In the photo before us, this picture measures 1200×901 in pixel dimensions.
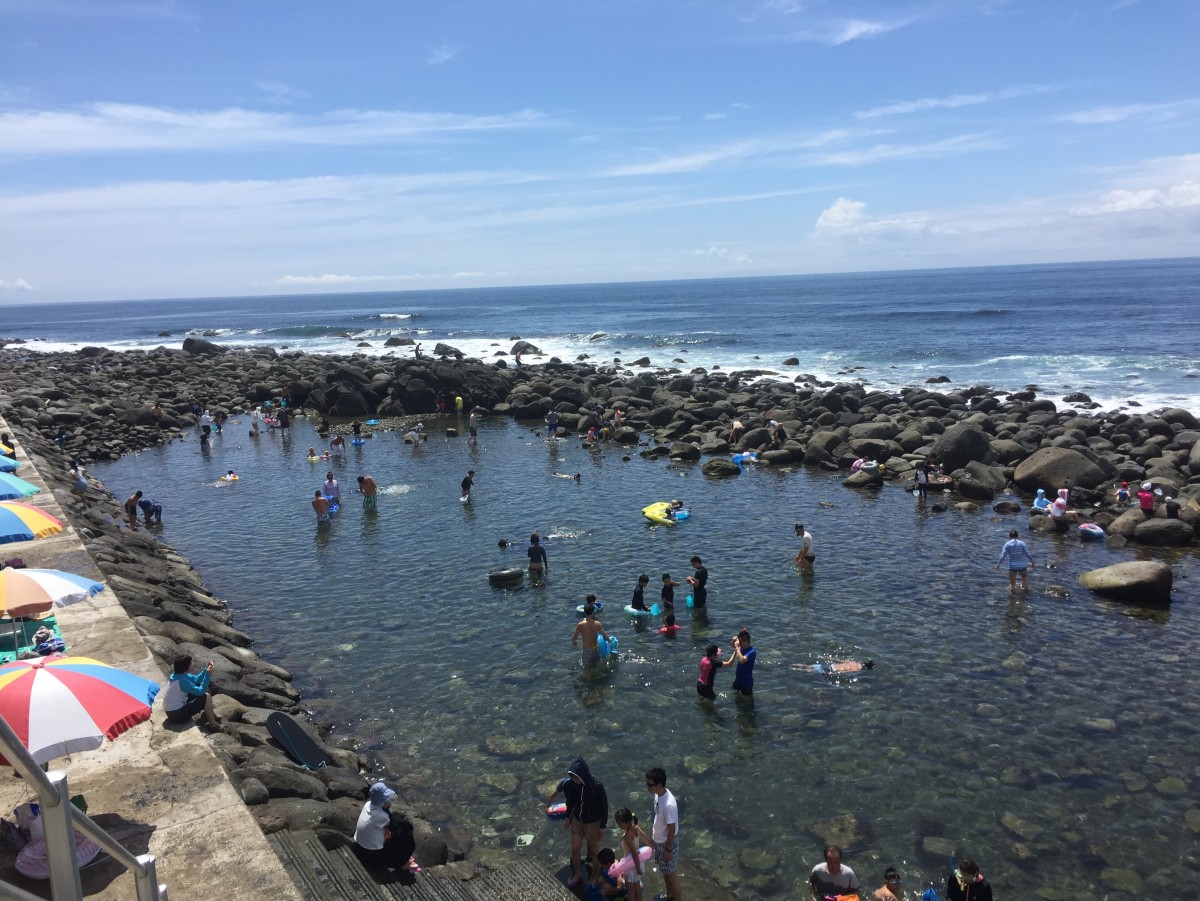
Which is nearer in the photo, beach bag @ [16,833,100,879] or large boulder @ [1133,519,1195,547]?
beach bag @ [16,833,100,879]

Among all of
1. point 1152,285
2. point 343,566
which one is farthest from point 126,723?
point 1152,285

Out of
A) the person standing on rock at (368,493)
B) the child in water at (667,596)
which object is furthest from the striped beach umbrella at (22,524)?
the person standing on rock at (368,493)

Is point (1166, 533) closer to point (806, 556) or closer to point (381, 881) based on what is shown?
point (806, 556)

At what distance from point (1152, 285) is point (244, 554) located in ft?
535

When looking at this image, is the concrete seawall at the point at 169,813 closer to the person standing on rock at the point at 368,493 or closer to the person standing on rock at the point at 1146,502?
the person standing on rock at the point at 368,493

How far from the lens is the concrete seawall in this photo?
7969 mm

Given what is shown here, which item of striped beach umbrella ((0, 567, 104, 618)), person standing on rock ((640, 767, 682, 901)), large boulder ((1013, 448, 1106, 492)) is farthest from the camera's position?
large boulder ((1013, 448, 1106, 492))

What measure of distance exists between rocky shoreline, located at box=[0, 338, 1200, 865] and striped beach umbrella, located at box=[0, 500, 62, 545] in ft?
8.31

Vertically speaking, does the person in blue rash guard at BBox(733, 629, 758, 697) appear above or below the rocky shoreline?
below

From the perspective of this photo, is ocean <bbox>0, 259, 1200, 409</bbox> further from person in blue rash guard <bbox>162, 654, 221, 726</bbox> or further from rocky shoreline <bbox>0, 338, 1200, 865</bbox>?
person in blue rash guard <bbox>162, 654, 221, 726</bbox>

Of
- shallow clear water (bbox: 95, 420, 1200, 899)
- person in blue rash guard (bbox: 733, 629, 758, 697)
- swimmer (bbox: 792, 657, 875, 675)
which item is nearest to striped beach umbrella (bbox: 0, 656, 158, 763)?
shallow clear water (bbox: 95, 420, 1200, 899)

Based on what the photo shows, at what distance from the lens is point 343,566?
22.7m

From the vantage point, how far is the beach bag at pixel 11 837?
8.18m

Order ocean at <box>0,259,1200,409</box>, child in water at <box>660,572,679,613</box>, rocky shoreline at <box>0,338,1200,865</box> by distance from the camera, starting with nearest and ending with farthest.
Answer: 1. rocky shoreline at <box>0,338,1200,865</box>
2. child in water at <box>660,572,679,613</box>
3. ocean at <box>0,259,1200,409</box>
